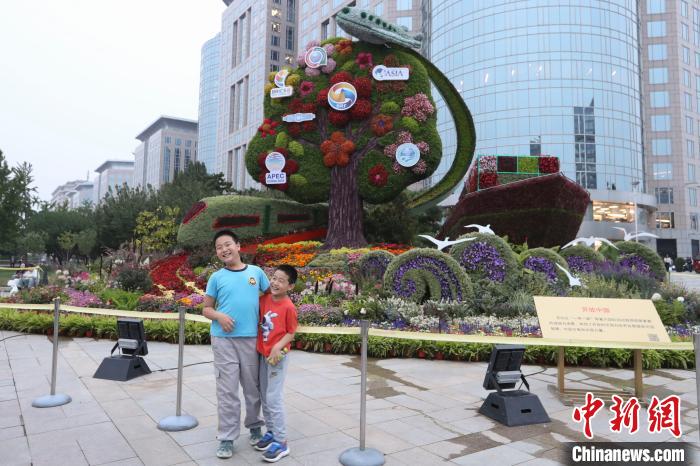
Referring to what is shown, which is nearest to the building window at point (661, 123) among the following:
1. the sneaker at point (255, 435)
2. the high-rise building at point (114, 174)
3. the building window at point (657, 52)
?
the building window at point (657, 52)

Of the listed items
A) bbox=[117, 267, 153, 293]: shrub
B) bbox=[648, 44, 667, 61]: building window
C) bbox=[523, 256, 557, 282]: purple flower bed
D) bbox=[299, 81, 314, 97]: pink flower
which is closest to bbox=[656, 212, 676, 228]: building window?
bbox=[648, 44, 667, 61]: building window

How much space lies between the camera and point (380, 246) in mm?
18891

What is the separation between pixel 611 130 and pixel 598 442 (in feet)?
184

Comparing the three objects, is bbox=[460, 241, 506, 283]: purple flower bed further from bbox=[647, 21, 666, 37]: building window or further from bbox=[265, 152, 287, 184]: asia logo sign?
bbox=[647, 21, 666, 37]: building window

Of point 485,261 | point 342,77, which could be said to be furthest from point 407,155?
point 485,261

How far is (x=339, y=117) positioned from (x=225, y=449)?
53.0ft

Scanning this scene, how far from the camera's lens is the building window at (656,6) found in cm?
6378

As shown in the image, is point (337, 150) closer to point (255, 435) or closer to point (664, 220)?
point (255, 435)

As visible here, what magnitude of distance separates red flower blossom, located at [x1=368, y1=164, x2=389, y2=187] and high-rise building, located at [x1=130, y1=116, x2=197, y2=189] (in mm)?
120144

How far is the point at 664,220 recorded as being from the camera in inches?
2474

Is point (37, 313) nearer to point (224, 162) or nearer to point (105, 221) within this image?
point (105, 221)

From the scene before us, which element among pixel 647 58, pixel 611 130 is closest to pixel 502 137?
pixel 611 130

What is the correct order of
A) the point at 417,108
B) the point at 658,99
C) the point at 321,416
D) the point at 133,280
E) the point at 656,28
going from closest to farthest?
the point at 321,416 < the point at 133,280 < the point at 417,108 < the point at 658,99 < the point at 656,28

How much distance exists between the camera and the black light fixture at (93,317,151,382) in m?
6.51
